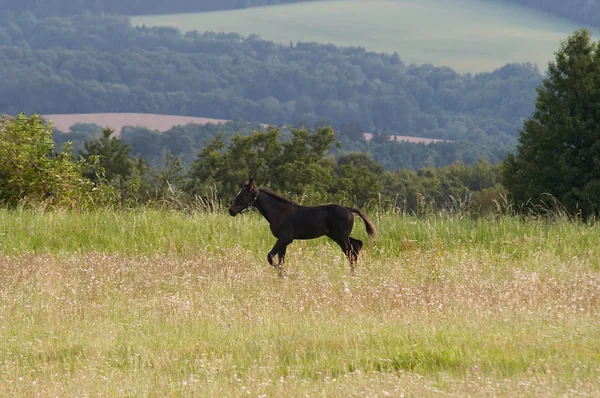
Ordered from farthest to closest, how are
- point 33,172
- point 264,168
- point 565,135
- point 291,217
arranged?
point 264,168
point 565,135
point 33,172
point 291,217

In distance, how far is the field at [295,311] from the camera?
6.52 m

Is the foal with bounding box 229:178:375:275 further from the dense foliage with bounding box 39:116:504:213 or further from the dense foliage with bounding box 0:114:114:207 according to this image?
the dense foliage with bounding box 39:116:504:213

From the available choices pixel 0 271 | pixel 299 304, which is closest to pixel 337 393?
pixel 299 304

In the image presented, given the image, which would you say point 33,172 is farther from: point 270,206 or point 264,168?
point 264,168

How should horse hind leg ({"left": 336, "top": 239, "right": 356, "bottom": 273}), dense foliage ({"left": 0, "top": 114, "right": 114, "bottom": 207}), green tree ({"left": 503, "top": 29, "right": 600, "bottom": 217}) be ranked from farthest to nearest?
green tree ({"left": 503, "top": 29, "right": 600, "bottom": 217}) < dense foliage ({"left": 0, "top": 114, "right": 114, "bottom": 207}) < horse hind leg ({"left": 336, "top": 239, "right": 356, "bottom": 273})

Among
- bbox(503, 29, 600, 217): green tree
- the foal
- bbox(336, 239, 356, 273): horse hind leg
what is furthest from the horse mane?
bbox(503, 29, 600, 217): green tree

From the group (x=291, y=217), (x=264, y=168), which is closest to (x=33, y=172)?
(x=291, y=217)

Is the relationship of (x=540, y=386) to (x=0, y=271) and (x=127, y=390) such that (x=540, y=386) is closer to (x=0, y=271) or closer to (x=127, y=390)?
(x=127, y=390)

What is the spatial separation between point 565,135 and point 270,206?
41.8m

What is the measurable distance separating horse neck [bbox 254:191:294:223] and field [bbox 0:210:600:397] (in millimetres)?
864

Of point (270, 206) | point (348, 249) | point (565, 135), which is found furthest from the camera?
point (565, 135)

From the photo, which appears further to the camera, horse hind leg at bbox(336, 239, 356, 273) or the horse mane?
horse hind leg at bbox(336, 239, 356, 273)

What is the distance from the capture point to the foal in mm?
11633

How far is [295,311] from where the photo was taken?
921cm
